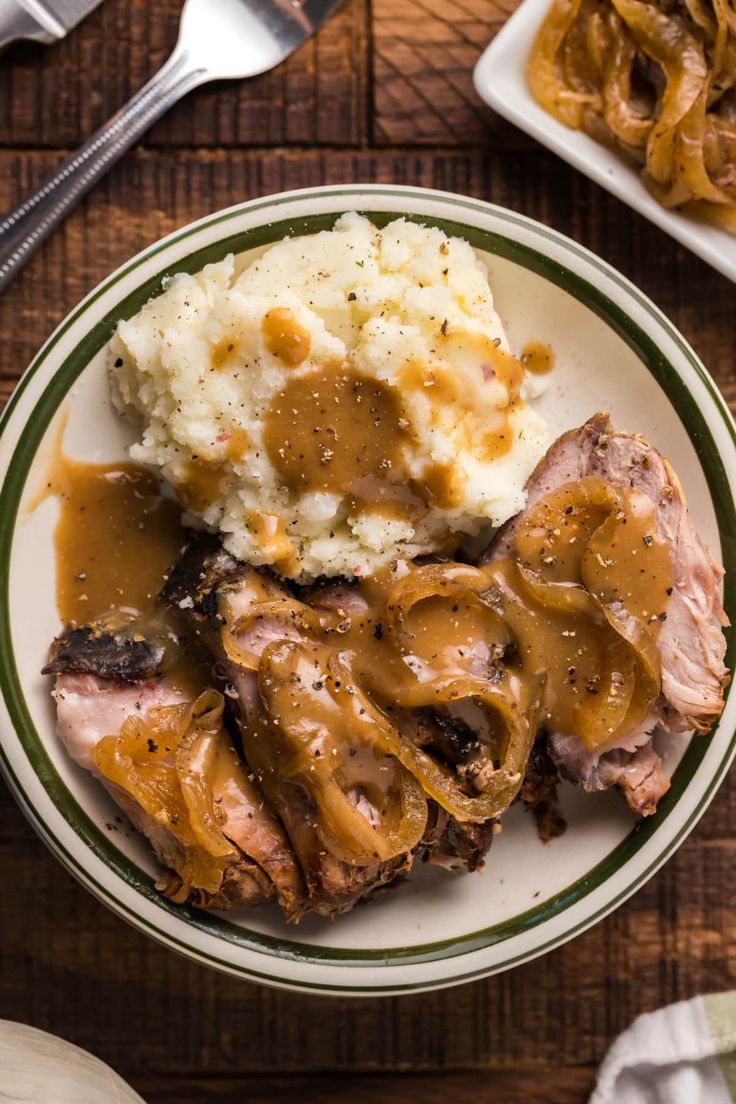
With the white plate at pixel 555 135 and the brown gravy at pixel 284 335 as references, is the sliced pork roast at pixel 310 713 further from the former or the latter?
the white plate at pixel 555 135

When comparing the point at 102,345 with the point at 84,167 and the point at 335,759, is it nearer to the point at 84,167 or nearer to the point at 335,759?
the point at 84,167

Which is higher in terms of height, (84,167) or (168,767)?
(84,167)

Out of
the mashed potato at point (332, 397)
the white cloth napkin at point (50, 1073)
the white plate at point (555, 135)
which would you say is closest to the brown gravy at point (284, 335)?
the mashed potato at point (332, 397)

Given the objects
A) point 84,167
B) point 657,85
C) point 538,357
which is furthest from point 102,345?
point 657,85

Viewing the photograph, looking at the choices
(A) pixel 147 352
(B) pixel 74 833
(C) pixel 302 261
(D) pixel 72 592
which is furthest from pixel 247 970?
(C) pixel 302 261

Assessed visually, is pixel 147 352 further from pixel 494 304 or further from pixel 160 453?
pixel 494 304

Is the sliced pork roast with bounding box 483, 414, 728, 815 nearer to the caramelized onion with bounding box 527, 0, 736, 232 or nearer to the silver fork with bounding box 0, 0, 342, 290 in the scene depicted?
the caramelized onion with bounding box 527, 0, 736, 232

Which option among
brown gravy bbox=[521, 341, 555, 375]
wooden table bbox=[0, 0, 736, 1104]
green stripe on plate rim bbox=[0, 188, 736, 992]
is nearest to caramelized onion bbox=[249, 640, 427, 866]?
green stripe on plate rim bbox=[0, 188, 736, 992]
